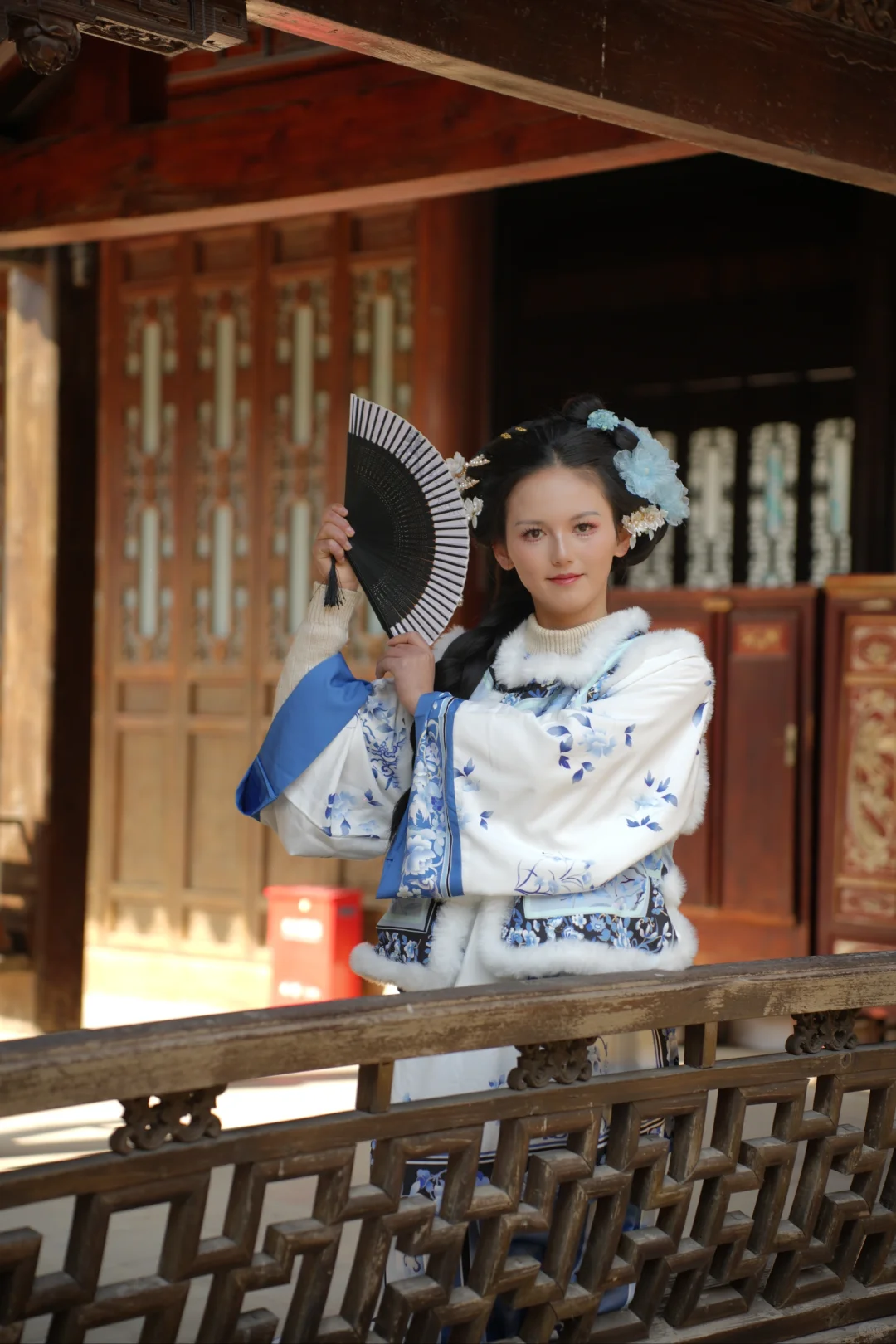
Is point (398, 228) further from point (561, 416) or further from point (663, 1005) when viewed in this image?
point (663, 1005)

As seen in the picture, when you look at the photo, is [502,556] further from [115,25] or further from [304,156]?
[304,156]

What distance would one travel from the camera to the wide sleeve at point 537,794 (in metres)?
2.26

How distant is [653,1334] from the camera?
241 cm

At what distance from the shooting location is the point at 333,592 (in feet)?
8.13

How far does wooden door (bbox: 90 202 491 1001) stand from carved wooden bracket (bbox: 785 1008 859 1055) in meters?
4.25

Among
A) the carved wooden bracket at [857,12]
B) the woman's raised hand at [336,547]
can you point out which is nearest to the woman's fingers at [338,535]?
the woman's raised hand at [336,547]

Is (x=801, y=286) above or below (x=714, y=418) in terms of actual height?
above

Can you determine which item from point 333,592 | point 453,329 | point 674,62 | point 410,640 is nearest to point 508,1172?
point 410,640

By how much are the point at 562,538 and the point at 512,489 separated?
12cm

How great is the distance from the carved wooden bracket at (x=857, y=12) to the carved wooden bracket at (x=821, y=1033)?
6.76ft

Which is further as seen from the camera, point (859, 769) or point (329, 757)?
point (859, 769)

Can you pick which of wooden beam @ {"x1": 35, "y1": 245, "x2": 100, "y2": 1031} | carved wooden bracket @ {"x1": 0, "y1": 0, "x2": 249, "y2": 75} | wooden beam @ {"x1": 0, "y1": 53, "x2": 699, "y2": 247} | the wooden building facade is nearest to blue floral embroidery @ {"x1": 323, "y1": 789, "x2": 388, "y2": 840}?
carved wooden bracket @ {"x1": 0, "y1": 0, "x2": 249, "y2": 75}

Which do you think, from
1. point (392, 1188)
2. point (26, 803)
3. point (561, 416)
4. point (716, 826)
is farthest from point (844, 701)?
point (392, 1188)

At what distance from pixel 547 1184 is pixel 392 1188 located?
25 centimetres
